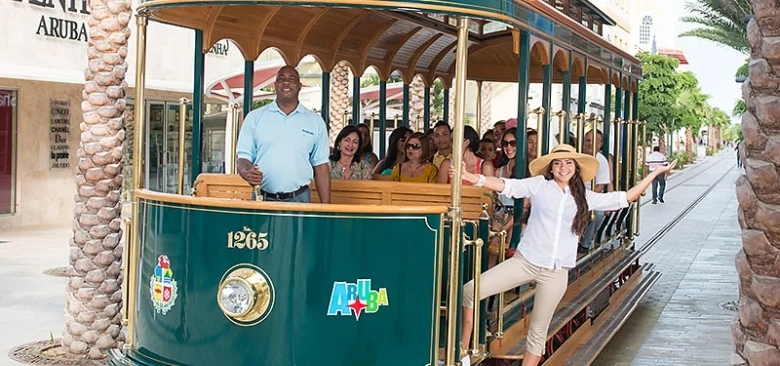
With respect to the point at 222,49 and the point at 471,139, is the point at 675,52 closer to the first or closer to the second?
the point at 222,49

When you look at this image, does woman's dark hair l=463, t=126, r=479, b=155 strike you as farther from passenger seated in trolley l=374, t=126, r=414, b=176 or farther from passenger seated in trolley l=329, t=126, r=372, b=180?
passenger seated in trolley l=374, t=126, r=414, b=176

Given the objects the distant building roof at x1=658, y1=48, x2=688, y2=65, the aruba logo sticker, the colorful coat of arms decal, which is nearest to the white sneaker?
the aruba logo sticker

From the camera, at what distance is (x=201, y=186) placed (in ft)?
21.8

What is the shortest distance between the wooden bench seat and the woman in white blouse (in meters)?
0.19

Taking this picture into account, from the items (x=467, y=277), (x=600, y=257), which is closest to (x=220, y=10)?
(x=467, y=277)

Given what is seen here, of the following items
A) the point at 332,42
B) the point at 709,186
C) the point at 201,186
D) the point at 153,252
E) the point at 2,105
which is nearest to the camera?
the point at 153,252

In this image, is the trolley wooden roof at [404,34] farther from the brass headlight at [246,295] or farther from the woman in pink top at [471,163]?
the brass headlight at [246,295]

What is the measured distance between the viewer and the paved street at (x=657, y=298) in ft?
33.2

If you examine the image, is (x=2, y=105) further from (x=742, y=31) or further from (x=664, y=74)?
(x=664, y=74)

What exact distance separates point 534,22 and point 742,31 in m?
15.3

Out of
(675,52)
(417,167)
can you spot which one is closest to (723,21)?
(417,167)

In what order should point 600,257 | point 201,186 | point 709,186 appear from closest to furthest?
point 201,186, point 600,257, point 709,186

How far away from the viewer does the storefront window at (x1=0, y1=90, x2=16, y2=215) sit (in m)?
18.7

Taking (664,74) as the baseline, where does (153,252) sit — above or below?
below
